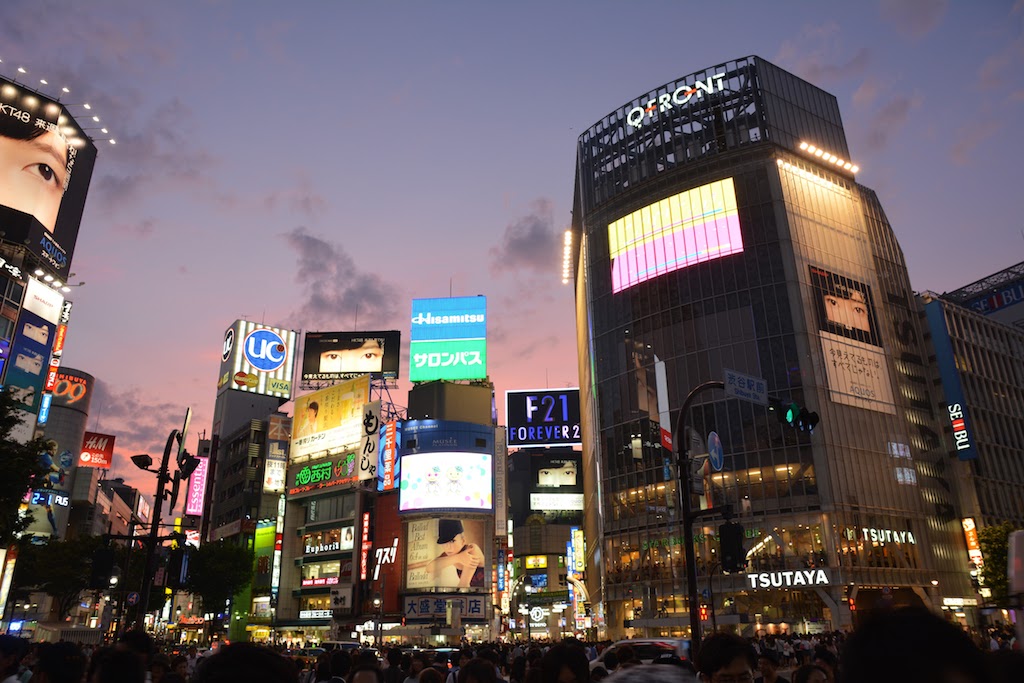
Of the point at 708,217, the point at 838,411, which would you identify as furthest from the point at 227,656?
the point at 708,217

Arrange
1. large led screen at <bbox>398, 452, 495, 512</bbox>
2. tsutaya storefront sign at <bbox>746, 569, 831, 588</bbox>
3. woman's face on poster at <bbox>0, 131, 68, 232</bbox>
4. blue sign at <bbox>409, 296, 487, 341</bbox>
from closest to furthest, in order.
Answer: tsutaya storefront sign at <bbox>746, 569, 831, 588</bbox>, woman's face on poster at <bbox>0, 131, 68, 232</bbox>, large led screen at <bbox>398, 452, 495, 512</bbox>, blue sign at <bbox>409, 296, 487, 341</bbox>

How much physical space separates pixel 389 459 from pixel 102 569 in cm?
6204

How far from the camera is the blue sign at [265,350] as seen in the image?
115m

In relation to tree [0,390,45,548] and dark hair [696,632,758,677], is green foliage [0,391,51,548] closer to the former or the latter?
tree [0,390,45,548]

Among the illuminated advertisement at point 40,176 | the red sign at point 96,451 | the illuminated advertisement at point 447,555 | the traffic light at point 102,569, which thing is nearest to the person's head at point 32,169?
the illuminated advertisement at point 40,176

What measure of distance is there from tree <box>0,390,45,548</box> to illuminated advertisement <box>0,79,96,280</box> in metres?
36.0

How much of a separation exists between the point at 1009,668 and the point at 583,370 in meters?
93.4

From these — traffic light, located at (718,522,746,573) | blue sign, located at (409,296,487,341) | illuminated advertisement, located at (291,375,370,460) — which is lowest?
traffic light, located at (718,522,746,573)

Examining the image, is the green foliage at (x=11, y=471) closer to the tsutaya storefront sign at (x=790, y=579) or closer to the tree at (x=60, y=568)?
the tree at (x=60, y=568)

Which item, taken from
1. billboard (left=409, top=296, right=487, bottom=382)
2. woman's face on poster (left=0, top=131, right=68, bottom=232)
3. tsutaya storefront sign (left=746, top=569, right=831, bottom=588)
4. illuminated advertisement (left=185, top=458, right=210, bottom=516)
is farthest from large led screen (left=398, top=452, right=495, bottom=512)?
illuminated advertisement (left=185, top=458, right=210, bottom=516)

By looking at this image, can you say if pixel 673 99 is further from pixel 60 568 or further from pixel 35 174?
→ pixel 60 568

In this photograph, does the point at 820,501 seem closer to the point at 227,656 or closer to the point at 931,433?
the point at 931,433

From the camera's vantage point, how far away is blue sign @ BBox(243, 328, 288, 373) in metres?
115

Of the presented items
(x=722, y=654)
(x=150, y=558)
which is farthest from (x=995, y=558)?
(x=722, y=654)
